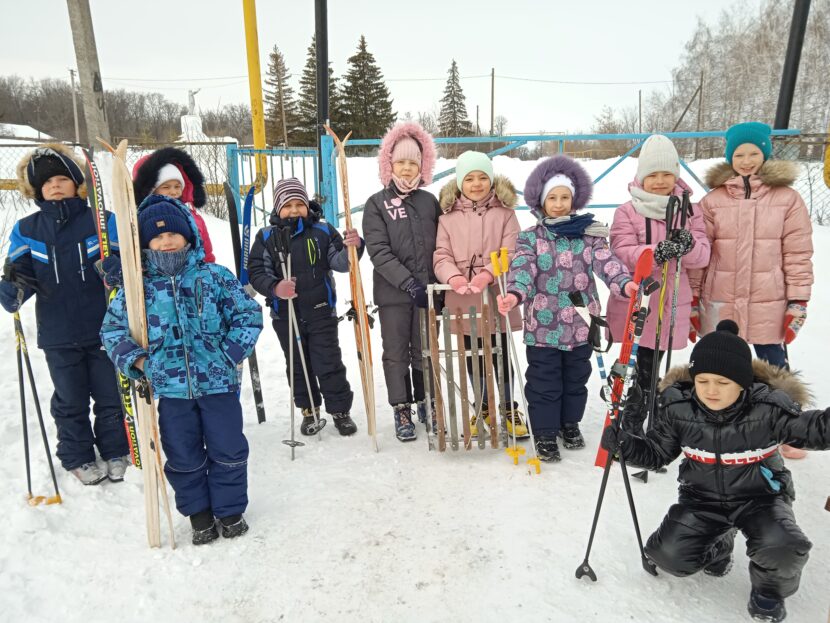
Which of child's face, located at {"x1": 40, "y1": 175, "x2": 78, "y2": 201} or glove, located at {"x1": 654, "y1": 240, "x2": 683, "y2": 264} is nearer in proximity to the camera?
glove, located at {"x1": 654, "y1": 240, "x2": 683, "y2": 264}

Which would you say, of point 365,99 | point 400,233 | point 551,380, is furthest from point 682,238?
point 365,99

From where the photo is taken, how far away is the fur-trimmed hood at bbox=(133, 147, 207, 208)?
3.40 m

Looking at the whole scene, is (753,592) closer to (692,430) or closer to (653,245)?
(692,430)

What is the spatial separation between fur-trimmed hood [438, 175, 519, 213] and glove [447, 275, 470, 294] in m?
0.56

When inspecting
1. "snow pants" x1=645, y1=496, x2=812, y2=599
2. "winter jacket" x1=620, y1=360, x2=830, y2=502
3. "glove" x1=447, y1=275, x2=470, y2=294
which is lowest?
"snow pants" x1=645, y1=496, x2=812, y2=599

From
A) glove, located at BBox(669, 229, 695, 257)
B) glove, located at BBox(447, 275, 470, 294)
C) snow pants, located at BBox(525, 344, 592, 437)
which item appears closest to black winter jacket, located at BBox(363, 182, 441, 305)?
glove, located at BBox(447, 275, 470, 294)

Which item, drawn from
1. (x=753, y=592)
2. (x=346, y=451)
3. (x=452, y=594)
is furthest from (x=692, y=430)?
(x=346, y=451)

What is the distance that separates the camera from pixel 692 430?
2264 millimetres

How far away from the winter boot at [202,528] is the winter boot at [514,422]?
6.09 ft

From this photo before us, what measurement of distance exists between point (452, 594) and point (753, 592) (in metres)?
1.21

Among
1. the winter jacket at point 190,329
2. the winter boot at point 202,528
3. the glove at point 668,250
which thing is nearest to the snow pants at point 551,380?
the glove at point 668,250

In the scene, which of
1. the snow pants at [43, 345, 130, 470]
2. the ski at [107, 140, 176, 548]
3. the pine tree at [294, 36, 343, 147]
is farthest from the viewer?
the pine tree at [294, 36, 343, 147]

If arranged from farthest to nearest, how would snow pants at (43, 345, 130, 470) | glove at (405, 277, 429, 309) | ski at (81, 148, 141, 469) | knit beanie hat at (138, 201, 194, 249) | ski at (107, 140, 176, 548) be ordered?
glove at (405, 277, 429, 309) → snow pants at (43, 345, 130, 470) → ski at (81, 148, 141, 469) → knit beanie hat at (138, 201, 194, 249) → ski at (107, 140, 176, 548)

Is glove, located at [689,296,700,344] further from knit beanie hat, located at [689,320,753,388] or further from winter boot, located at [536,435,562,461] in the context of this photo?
knit beanie hat, located at [689,320,753,388]
